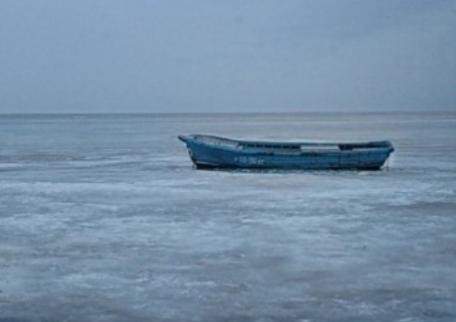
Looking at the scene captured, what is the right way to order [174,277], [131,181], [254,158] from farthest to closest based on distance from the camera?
[254,158], [131,181], [174,277]

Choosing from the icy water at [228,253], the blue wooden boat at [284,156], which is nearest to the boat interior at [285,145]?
the blue wooden boat at [284,156]

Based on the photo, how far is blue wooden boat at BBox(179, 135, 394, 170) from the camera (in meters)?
25.3

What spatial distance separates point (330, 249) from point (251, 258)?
1.28 metres

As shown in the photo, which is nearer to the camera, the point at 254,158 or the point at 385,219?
the point at 385,219

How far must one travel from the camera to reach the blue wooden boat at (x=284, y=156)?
25297 mm

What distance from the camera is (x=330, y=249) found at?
10.3m

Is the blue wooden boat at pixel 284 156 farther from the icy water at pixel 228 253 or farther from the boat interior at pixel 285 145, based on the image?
the icy water at pixel 228 253

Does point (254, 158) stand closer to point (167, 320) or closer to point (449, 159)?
point (449, 159)

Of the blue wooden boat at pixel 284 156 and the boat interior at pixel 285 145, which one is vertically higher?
the boat interior at pixel 285 145

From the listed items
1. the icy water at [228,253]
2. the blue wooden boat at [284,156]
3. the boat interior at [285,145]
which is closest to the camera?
the icy water at [228,253]

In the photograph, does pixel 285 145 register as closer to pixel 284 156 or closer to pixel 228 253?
pixel 284 156

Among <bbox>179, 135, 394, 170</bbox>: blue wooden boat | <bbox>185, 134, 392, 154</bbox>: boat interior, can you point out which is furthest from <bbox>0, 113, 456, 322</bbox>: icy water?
<bbox>185, 134, 392, 154</bbox>: boat interior

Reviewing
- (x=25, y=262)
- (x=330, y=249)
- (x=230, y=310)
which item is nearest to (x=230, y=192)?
(x=330, y=249)

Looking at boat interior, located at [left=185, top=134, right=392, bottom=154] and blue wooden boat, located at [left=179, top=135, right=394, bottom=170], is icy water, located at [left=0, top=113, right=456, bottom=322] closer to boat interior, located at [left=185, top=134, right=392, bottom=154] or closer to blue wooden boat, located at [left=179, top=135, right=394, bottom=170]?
blue wooden boat, located at [left=179, top=135, right=394, bottom=170]
